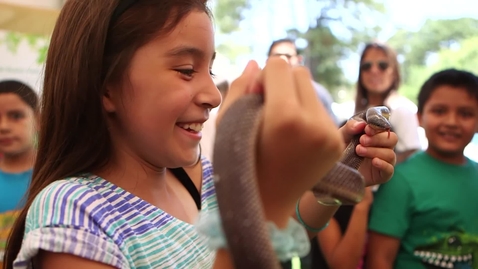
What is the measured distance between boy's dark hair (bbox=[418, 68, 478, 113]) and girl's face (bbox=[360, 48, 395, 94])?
1.47ft

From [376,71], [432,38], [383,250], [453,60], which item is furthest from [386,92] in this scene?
[432,38]

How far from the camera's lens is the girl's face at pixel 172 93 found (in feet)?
2.30

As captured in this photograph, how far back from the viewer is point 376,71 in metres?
Answer: 2.41

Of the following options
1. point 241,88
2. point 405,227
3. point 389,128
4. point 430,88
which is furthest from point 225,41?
point 241,88

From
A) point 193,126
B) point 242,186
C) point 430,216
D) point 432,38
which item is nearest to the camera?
point 242,186

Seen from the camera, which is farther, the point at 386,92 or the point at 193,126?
the point at 386,92

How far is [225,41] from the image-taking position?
4191 millimetres

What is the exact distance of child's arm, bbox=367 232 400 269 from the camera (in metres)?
1.59

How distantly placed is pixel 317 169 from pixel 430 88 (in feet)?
5.18

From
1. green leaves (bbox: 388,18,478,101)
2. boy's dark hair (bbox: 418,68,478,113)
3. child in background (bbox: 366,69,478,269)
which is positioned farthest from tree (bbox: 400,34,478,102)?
child in background (bbox: 366,69,478,269)

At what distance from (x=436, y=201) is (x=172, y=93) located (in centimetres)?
118

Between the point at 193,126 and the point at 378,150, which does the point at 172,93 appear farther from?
the point at 378,150

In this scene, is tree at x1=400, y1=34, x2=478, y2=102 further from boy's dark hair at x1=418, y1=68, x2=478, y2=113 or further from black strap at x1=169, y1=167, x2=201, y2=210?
black strap at x1=169, y1=167, x2=201, y2=210

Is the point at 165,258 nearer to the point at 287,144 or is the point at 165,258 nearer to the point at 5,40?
the point at 287,144
